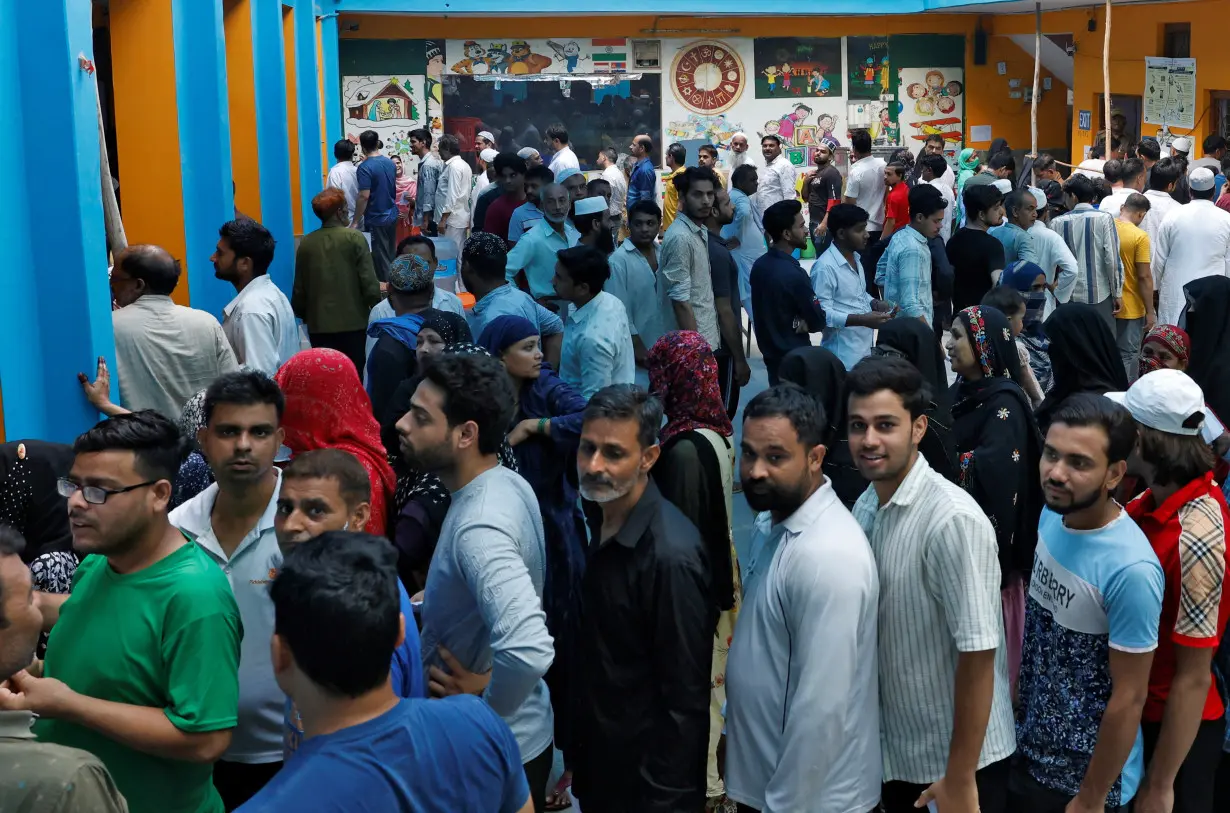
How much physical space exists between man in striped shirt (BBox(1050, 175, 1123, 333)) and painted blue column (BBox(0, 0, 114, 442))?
6.31 meters

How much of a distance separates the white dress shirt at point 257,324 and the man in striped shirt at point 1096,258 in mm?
5246

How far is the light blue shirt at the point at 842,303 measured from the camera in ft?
26.6

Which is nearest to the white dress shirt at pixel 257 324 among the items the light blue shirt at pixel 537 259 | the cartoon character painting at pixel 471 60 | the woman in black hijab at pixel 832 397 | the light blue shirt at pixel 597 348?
the light blue shirt at pixel 597 348

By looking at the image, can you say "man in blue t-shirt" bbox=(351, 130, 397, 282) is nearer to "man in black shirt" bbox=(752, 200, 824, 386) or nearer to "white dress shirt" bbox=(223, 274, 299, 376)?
"man in black shirt" bbox=(752, 200, 824, 386)

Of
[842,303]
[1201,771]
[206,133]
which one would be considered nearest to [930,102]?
[842,303]

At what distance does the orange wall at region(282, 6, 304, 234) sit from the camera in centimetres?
1441

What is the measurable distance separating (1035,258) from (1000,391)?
452 cm

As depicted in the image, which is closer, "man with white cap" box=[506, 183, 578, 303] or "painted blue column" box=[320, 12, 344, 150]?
"man with white cap" box=[506, 183, 578, 303]

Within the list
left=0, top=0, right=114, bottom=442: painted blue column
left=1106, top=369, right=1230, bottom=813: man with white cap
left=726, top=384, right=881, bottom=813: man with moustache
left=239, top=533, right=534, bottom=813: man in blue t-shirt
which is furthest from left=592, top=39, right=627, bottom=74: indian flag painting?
left=239, top=533, right=534, bottom=813: man in blue t-shirt

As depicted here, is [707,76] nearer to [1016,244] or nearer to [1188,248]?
[1188,248]

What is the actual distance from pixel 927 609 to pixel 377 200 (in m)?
12.5

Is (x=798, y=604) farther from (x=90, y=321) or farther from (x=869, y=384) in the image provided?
(x=90, y=321)

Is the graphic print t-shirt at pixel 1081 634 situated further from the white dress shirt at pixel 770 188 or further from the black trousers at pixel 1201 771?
the white dress shirt at pixel 770 188

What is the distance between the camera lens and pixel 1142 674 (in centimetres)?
332
